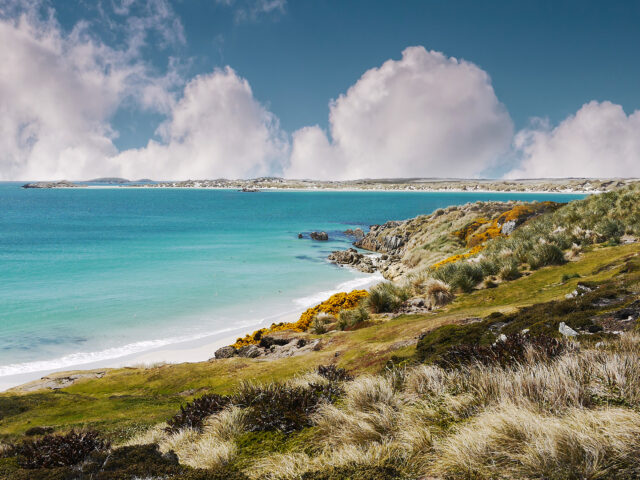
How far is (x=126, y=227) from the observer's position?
7338cm

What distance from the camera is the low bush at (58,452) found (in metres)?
4.48

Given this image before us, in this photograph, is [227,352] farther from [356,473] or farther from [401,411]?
[356,473]

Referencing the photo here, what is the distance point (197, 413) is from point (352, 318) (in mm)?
8693

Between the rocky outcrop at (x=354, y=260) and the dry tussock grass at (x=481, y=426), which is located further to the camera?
the rocky outcrop at (x=354, y=260)

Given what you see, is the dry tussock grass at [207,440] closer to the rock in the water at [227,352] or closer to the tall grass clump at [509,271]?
the rock in the water at [227,352]

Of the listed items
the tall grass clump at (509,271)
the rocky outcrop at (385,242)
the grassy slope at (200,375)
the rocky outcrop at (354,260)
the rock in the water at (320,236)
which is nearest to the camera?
the grassy slope at (200,375)

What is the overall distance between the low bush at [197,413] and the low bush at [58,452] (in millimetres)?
1223

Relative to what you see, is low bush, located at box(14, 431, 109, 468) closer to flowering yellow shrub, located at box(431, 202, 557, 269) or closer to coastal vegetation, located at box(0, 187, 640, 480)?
coastal vegetation, located at box(0, 187, 640, 480)

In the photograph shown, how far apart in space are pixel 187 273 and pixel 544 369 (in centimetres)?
3493

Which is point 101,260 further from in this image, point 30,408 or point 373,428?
point 373,428

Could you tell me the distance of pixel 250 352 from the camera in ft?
46.1

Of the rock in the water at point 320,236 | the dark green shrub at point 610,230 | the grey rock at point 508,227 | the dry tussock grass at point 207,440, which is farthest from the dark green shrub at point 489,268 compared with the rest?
the rock in the water at point 320,236

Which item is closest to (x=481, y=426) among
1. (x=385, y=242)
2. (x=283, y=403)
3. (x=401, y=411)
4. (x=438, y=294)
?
(x=401, y=411)

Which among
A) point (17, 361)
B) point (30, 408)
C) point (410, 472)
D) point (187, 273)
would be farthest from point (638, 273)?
point (187, 273)
